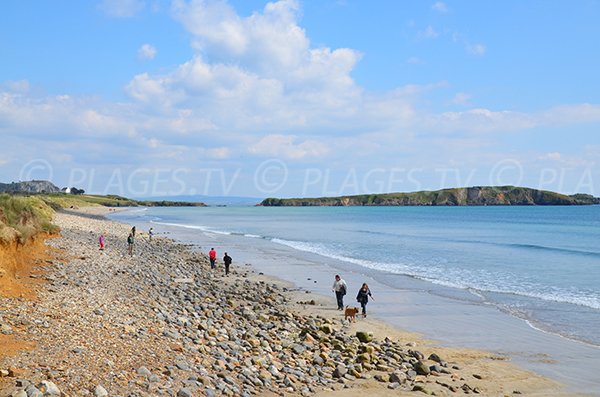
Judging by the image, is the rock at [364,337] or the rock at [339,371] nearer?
the rock at [339,371]

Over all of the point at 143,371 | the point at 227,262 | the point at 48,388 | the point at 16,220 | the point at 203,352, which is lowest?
the point at 227,262

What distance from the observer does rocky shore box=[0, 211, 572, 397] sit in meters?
9.16

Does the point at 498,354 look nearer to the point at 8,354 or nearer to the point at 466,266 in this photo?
the point at 8,354

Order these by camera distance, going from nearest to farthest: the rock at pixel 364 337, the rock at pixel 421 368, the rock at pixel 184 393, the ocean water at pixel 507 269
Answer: the rock at pixel 184 393 → the rock at pixel 421 368 → the rock at pixel 364 337 → the ocean water at pixel 507 269

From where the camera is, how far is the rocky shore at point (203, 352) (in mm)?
9164

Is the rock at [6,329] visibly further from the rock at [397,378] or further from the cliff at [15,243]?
the rock at [397,378]

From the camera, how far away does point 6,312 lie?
11.7 metres

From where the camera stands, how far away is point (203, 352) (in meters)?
11.7

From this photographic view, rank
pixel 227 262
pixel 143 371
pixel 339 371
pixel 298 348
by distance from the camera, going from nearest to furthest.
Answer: pixel 143 371, pixel 339 371, pixel 298 348, pixel 227 262

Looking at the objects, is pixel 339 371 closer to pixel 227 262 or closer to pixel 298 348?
pixel 298 348

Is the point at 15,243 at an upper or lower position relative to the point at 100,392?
upper

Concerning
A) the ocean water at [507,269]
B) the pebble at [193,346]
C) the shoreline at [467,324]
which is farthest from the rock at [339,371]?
the ocean water at [507,269]

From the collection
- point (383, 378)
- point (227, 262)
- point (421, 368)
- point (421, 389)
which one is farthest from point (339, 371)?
point (227, 262)

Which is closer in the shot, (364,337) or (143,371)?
(143,371)
